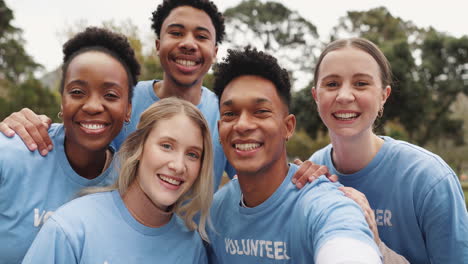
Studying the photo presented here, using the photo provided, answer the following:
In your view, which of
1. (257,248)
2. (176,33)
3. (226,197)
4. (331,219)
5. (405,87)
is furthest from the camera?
(405,87)

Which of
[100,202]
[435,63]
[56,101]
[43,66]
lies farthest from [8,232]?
[43,66]

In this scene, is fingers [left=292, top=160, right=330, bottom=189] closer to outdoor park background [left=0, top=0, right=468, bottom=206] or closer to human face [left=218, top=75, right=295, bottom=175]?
human face [left=218, top=75, right=295, bottom=175]

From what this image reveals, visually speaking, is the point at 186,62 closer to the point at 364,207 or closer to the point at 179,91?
the point at 179,91

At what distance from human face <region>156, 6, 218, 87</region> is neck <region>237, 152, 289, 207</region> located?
1.73 meters

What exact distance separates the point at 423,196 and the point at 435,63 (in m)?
24.4

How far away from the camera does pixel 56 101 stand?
60.4 ft

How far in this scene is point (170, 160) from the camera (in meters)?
3.00

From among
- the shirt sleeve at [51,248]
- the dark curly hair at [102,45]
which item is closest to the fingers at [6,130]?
the dark curly hair at [102,45]

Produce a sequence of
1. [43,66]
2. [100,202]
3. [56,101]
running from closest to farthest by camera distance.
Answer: [100,202] < [56,101] < [43,66]

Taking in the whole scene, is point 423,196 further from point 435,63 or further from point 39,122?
point 435,63

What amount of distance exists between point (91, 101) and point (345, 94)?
76.5 inches

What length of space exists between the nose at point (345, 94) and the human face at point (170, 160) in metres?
1.11

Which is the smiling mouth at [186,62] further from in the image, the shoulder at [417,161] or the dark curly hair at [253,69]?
the shoulder at [417,161]

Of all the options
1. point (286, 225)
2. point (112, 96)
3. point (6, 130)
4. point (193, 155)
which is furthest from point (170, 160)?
point (6, 130)
